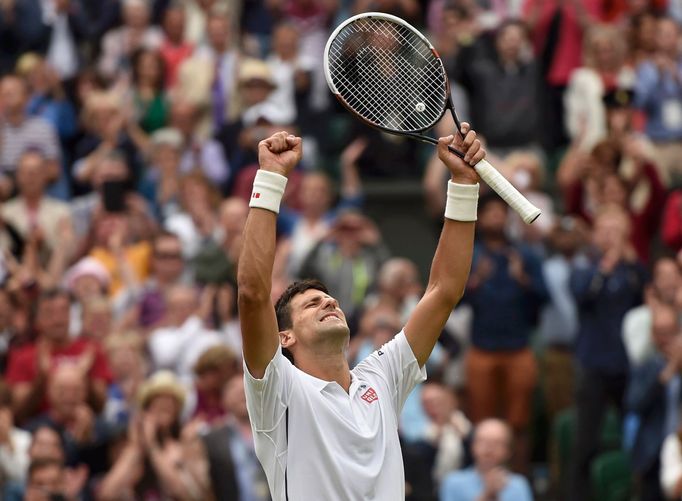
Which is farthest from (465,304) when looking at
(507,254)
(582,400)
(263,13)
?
(263,13)

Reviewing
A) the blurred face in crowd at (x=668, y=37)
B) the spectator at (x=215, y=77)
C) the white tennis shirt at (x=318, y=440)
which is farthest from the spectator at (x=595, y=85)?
the white tennis shirt at (x=318, y=440)

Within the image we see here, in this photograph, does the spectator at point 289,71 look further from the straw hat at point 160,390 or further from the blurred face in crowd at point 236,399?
the blurred face in crowd at point 236,399

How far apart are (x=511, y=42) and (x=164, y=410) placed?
16.5 feet

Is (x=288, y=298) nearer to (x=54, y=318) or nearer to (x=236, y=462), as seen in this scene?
(x=236, y=462)

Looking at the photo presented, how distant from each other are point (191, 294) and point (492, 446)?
108 inches

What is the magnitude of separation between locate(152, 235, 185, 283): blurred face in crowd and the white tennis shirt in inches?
258

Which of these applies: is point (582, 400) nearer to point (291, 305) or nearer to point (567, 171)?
point (567, 171)

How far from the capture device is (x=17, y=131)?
599 inches

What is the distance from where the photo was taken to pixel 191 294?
12.8m

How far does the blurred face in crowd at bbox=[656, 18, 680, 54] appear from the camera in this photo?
1505cm

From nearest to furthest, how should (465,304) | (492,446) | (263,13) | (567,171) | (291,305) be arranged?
1. (291,305)
2. (492,446)
3. (465,304)
4. (567,171)
5. (263,13)

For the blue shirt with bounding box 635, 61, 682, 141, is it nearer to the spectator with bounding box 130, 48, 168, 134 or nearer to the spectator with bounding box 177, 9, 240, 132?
the spectator with bounding box 177, 9, 240, 132

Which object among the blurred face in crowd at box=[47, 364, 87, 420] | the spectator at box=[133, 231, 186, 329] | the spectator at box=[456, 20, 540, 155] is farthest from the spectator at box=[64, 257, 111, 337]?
the spectator at box=[456, 20, 540, 155]

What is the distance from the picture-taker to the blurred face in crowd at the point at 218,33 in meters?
16.1
